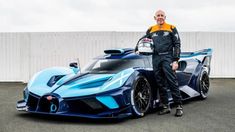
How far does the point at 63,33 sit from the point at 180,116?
1022cm

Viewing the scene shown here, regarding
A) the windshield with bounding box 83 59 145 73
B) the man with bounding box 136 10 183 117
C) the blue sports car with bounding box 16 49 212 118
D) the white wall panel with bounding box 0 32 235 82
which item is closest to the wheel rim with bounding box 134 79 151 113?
the blue sports car with bounding box 16 49 212 118

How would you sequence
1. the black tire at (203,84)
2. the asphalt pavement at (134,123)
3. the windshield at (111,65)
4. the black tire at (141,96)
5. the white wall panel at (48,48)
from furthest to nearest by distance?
the white wall panel at (48,48), the black tire at (203,84), the windshield at (111,65), the black tire at (141,96), the asphalt pavement at (134,123)

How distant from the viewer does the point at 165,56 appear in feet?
24.7

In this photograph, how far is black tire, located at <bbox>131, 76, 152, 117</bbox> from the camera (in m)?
7.03

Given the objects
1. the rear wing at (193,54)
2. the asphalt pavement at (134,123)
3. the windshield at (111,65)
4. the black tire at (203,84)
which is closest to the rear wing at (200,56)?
the rear wing at (193,54)

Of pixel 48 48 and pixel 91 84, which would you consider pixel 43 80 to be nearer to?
pixel 91 84

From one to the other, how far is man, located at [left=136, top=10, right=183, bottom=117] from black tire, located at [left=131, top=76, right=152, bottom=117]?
0.94ft

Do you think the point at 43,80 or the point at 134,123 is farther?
the point at 43,80

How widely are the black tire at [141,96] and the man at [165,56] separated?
0.94 ft

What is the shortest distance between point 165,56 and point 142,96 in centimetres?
81

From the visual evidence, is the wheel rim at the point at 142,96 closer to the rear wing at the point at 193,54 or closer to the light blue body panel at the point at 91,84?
the light blue body panel at the point at 91,84

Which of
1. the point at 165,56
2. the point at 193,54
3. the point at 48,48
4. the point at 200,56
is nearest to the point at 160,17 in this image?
the point at 165,56

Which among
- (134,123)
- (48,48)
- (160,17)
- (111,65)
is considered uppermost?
(160,17)

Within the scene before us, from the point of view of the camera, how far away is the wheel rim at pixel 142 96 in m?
7.20
